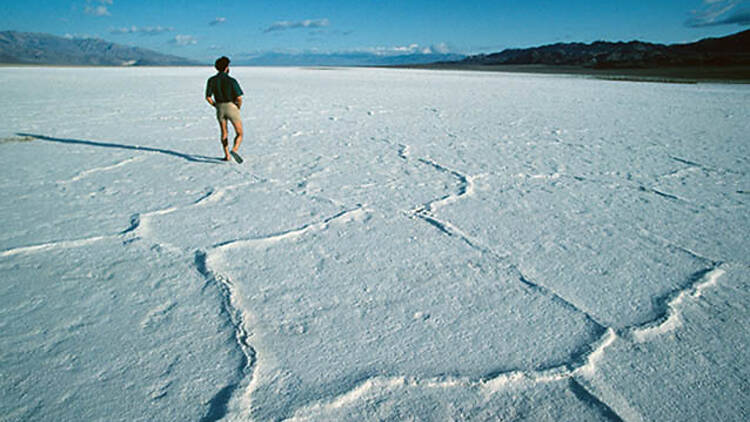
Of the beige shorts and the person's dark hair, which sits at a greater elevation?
the person's dark hair

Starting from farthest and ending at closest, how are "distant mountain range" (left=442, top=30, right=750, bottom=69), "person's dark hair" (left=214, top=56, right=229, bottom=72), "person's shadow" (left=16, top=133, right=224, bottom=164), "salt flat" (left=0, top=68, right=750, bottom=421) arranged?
"distant mountain range" (left=442, top=30, right=750, bottom=69)
"person's shadow" (left=16, top=133, right=224, bottom=164)
"person's dark hair" (left=214, top=56, right=229, bottom=72)
"salt flat" (left=0, top=68, right=750, bottom=421)

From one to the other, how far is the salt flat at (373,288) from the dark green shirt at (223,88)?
22.1 inches

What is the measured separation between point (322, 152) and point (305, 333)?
293 centimetres

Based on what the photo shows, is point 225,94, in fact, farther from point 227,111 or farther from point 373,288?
point 373,288

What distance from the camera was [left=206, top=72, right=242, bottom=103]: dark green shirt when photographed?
3.51 meters

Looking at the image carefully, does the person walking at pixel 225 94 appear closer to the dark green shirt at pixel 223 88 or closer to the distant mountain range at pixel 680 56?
the dark green shirt at pixel 223 88

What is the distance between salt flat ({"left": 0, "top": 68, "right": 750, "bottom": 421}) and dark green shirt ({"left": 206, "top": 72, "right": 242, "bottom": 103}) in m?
0.56

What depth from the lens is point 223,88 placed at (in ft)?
11.6

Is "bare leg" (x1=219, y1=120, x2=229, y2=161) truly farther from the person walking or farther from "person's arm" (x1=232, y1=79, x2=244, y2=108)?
"person's arm" (x1=232, y1=79, x2=244, y2=108)

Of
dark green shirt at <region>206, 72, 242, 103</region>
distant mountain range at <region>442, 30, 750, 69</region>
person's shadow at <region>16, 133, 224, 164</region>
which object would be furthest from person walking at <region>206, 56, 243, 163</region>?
distant mountain range at <region>442, 30, 750, 69</region>

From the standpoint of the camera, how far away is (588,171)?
3.52 m

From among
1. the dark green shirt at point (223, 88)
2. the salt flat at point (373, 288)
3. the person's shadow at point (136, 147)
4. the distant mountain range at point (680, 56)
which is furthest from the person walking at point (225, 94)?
the distant mountain range at point (680, 56)

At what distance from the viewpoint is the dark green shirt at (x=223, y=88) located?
138 inches

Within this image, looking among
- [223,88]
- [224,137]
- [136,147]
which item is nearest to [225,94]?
[223,88]
